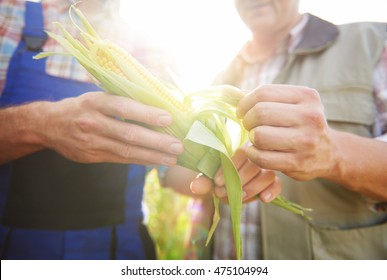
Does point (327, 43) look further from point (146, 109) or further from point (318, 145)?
point (146, 109)

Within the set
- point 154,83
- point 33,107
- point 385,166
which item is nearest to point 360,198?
point 385,166

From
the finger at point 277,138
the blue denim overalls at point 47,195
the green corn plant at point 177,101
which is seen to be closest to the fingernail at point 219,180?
the green corn plant at point 177,101

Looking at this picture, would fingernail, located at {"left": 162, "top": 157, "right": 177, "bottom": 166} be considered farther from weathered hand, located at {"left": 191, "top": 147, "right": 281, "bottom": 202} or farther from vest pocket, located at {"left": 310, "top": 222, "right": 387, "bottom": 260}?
vest pocket, located at {"left": 310, "top": 222, "right": 387, "bottom": 260}

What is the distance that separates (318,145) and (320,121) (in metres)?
0.06

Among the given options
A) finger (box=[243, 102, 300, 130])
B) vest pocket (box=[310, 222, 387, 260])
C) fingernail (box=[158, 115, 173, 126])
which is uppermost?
finger (box=[243, 102, 300, 130])

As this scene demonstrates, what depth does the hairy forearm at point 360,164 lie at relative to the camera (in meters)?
0.85

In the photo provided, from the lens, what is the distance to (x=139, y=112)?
740 mm

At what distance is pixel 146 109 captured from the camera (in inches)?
29.3

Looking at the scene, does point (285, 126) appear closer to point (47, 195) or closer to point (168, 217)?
point (47, 195)

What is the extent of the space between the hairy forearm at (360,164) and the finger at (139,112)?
44 centimetres

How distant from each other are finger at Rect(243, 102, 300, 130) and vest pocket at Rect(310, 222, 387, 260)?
0.56 meters

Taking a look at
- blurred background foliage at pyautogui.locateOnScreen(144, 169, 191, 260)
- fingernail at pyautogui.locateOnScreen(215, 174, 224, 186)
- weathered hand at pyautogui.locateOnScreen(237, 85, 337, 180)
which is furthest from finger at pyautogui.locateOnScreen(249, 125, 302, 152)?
blurred background foliage at pyautogui.locateOnScreen(144, 169, 191, 260)

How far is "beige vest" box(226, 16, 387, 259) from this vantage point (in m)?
1.08

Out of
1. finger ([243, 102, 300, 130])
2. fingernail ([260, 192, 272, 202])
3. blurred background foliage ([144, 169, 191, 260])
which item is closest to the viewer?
finger ([243, 102, 300, 130])
